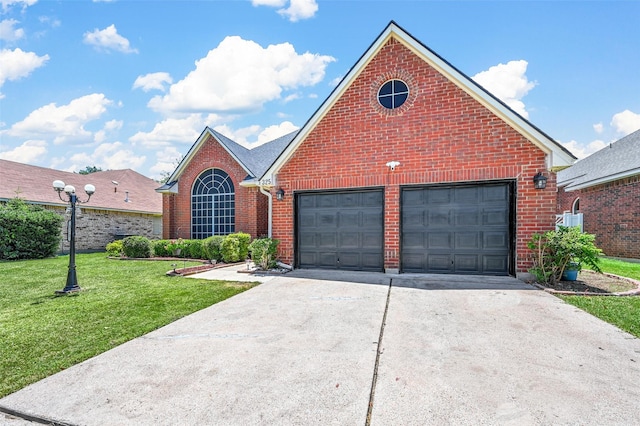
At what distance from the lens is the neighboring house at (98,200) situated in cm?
1661

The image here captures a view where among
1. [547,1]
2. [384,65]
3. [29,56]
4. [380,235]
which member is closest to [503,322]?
[380,235]

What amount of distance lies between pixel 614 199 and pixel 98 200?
27.5 meters

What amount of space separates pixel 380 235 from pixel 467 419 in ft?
21.5

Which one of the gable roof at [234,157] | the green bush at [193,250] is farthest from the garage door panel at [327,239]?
the green bush at [193,250]

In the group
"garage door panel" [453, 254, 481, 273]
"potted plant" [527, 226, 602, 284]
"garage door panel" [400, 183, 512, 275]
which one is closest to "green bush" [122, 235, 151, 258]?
"garage door panel" [400, 183, 512, 275]

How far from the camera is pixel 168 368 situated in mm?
3162

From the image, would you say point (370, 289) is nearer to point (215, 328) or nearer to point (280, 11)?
point (215, 328)

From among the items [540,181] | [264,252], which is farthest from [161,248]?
[540,181]

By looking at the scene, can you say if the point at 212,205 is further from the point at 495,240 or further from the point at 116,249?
the point at 495,240

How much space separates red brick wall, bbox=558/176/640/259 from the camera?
1192cm

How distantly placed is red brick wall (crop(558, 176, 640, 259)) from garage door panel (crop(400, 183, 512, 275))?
8706 millimetres

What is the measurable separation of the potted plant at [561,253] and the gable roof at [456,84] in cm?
177

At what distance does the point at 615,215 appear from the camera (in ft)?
42.2

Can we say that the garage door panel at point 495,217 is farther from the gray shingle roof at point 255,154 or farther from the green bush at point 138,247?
the green bush at point 138,247
